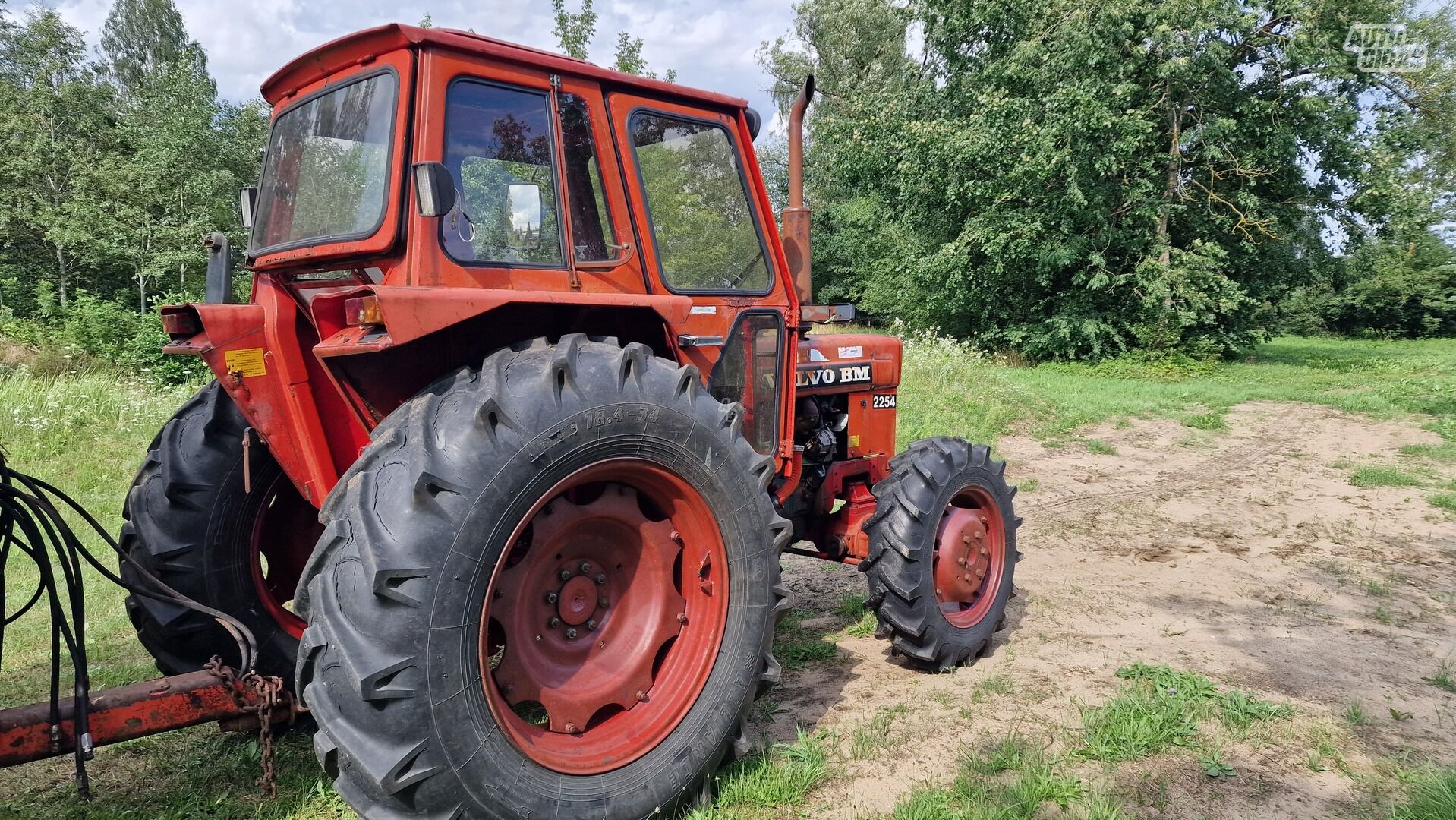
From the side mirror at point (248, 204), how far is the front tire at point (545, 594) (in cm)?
161

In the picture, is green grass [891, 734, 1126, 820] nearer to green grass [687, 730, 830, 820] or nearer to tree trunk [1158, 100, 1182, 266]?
green grass [687, 730, 830, 820]

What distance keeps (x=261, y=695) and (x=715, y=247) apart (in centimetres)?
227

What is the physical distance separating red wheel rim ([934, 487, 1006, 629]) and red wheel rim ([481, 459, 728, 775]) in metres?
1.54

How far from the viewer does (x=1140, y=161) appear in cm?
1814

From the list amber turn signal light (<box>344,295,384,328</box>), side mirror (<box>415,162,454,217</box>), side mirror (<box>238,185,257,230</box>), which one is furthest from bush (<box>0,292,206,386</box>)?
side mirror (<box>415,162,454,217</box>)

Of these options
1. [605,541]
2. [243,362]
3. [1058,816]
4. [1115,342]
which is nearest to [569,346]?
[605,541]

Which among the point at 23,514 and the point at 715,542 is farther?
the point at 715,542

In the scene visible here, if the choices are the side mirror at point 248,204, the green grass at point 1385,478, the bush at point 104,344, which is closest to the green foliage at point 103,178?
the bush at point 104,344

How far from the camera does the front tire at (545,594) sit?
2.05 m

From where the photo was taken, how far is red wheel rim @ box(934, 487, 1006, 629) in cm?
403

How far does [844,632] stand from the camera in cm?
457

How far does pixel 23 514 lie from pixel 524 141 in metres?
1.81

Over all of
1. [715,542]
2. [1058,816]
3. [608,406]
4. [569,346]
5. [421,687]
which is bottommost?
[1058,816]

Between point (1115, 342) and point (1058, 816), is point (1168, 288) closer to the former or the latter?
point (1115, 342)
